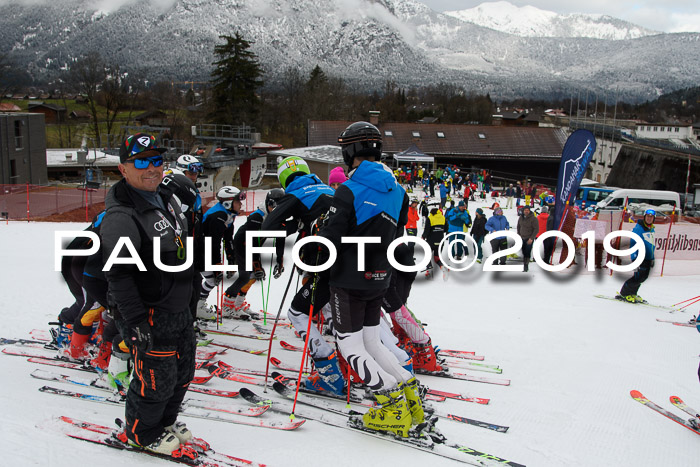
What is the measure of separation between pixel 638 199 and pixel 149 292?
3010 cm

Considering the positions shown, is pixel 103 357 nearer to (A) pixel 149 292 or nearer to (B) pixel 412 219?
(A) pixel 149 292

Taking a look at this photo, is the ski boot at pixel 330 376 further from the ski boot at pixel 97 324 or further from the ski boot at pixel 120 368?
the ski boot at pixel 97 324

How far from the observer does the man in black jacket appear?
3.19 metres

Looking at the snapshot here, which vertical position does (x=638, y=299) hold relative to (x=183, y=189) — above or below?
below

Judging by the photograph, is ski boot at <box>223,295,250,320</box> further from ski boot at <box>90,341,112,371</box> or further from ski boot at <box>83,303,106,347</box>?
ski boot at <box>90,341,112,371</box>

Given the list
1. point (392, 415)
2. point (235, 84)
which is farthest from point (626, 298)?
point (235, 84)

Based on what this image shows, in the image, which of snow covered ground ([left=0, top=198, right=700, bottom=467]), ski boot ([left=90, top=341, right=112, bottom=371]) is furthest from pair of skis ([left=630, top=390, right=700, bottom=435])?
ski boot ([left=90, top=341, right=112, bottom=371])

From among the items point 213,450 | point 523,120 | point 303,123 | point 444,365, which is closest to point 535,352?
point 444,365

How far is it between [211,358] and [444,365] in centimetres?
236

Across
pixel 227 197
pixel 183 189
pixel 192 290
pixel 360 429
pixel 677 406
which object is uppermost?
pixel 183 189

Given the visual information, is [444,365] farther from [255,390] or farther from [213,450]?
[213,450]

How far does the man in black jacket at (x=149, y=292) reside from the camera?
10.5 feet

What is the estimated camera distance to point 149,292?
3.29 metres

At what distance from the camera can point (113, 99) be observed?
69312 mm
